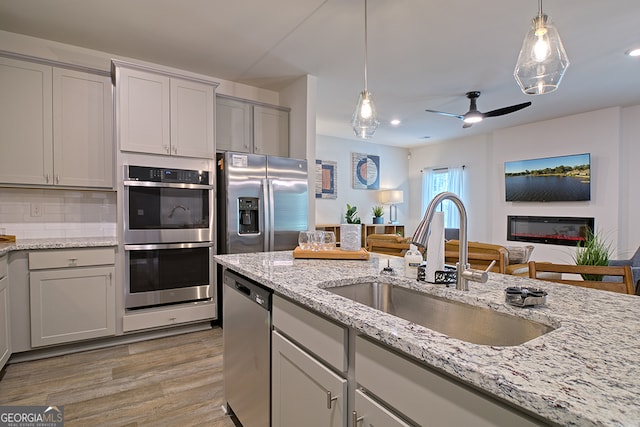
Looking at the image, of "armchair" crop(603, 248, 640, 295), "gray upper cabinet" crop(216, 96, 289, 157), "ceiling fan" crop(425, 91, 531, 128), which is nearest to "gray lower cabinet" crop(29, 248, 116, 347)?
"gray upper cabinet" crop(216, 96, 289, 157)

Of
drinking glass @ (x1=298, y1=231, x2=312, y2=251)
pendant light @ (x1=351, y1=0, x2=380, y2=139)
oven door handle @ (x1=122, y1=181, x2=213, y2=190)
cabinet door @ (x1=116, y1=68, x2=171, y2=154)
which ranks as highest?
cabinet door @ (x1=116, y1=68, x2=171, y2=154)

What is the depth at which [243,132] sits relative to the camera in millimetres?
3766

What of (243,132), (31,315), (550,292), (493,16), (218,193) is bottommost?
(31,315)

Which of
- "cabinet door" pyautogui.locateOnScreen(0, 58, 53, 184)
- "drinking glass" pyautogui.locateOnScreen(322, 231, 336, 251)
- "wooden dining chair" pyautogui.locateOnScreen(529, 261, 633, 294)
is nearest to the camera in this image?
"wooden dining chair" pyautogui.locateOnScreen(529, 261, 633, 294)

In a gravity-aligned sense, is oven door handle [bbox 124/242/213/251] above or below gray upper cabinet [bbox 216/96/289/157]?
below

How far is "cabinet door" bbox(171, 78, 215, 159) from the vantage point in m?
3.09

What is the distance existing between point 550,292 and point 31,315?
3349 mm

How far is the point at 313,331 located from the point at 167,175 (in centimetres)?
245

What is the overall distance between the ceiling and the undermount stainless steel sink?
208 cm

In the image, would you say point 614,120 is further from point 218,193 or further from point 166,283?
point 166,283

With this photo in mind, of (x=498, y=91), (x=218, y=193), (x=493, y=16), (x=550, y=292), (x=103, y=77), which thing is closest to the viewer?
(x=550, y=292)

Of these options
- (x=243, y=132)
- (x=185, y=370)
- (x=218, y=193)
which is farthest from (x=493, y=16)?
(x=185, y=370)

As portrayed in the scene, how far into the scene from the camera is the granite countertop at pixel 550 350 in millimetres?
512

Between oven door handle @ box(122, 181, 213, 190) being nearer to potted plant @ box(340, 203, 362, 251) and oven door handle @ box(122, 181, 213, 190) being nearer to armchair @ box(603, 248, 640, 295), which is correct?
potted plant @ box(340, 203, 362, 251)
